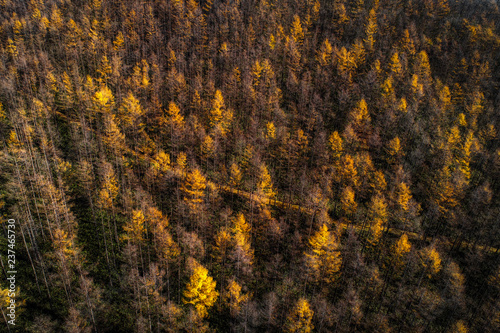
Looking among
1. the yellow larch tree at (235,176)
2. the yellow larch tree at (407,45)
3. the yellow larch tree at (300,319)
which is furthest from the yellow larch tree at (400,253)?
the yellow larch tree at (407,45)

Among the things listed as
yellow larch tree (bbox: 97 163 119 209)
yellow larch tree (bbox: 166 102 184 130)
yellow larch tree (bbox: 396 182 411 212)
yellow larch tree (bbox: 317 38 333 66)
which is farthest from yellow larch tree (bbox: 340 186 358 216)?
yellow larch tree (bbox: 317 38 333 66)

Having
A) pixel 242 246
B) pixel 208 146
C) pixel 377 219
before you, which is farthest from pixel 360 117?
pixel 242 246

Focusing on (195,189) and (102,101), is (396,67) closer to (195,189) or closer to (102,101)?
(195,189)

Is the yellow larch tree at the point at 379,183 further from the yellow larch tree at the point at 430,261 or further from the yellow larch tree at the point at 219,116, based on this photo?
the yellow larch tree at the point at 219,116

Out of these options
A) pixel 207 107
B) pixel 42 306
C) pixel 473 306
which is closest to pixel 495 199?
pixel 473 306

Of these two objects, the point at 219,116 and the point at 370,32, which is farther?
the point at 370,32

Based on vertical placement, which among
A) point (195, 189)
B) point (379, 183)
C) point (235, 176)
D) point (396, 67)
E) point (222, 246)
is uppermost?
point (396, 67)
